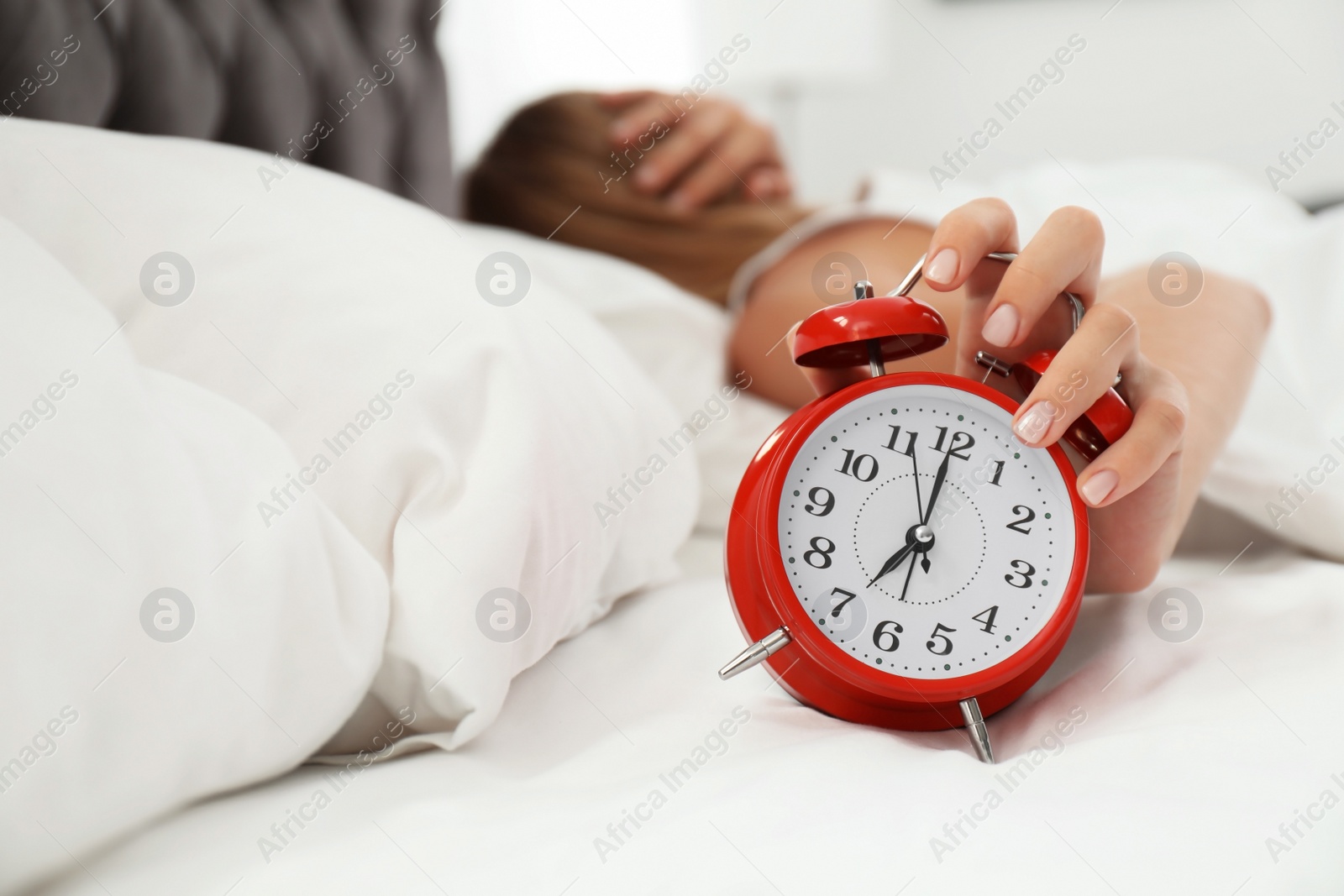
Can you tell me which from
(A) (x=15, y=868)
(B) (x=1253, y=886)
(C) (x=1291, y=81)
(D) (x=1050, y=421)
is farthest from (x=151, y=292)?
(C) (x=1291, y=81)

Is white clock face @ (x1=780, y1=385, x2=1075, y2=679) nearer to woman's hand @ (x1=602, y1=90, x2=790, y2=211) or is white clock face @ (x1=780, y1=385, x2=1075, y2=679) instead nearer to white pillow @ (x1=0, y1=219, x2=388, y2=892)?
white pillow @ (x1=0, y1=219, x2=388, y2=892)

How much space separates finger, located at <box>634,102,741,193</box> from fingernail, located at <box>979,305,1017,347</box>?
123cm

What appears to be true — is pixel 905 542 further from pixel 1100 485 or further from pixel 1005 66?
pixel 1005 66

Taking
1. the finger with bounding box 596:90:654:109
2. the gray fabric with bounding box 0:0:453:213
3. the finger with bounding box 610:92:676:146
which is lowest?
the finger with bounding box 610:92:676:146

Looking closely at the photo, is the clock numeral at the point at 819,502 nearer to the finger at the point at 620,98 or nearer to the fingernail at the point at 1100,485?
the fingernail at the point at 1100,485

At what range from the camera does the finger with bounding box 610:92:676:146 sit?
168 centimetres

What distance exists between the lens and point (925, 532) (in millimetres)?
603

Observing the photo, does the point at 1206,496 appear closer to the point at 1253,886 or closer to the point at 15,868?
the point at 1253,886

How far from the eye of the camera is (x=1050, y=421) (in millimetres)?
589

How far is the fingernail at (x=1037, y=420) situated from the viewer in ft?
1.93

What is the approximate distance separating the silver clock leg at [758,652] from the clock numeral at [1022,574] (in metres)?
0.15

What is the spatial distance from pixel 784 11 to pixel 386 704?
2.28m

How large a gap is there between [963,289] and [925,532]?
0.58 metres

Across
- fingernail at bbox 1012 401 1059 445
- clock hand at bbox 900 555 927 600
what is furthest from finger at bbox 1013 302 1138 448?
clock hand at bbox 900 555 927 600
